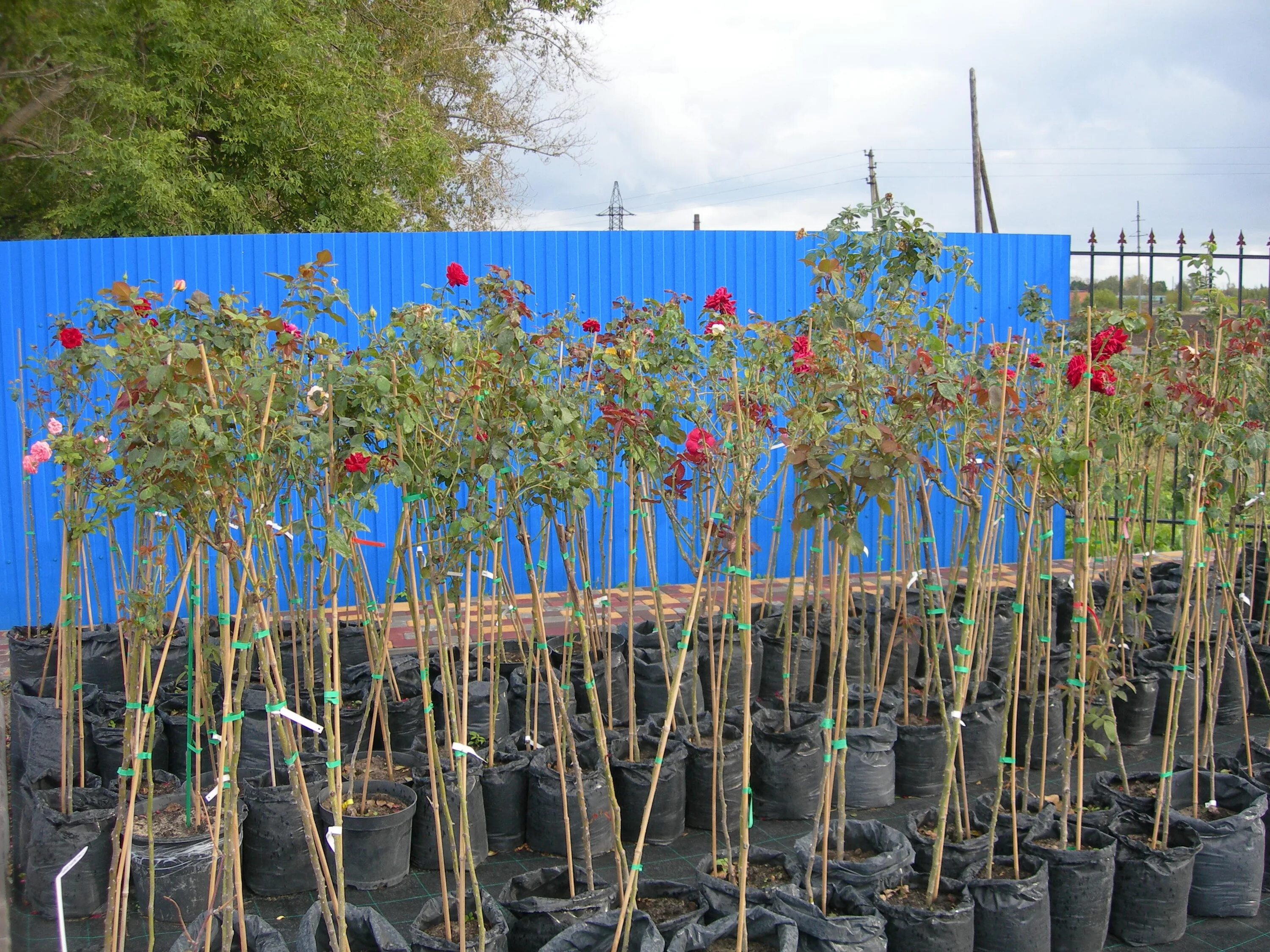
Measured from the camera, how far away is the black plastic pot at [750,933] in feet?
7.59

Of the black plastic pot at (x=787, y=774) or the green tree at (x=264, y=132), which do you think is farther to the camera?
the green tree at (x=264, y=132)

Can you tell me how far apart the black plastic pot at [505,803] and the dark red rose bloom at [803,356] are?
1.67m

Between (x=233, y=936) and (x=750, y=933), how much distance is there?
1.26 meters

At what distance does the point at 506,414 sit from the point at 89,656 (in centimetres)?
333

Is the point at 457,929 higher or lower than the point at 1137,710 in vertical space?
lower

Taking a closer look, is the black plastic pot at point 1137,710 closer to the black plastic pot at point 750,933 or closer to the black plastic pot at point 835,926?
the black plastic pot at point 835,926

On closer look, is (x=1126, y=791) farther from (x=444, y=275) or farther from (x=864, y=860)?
(x=444, y=275)

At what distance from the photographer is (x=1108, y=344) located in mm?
2822

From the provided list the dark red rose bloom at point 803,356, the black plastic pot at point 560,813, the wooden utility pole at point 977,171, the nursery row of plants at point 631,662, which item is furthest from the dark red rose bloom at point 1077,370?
the wooden utility pole at point 977,171

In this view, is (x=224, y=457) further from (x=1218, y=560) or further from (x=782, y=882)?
(x=1218, y=560)

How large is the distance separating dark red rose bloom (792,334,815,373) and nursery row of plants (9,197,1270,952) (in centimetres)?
2

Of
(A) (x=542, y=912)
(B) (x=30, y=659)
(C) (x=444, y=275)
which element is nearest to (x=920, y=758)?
(A) (x=542, y=912)

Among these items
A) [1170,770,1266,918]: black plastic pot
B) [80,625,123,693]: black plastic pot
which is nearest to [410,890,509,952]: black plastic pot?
[1170,770,1266,918]: black plastic pot

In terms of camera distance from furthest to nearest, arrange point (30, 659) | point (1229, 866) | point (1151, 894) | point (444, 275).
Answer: point (444, 275) < point (30, 659) < point (1229, 866) < point (1151, 894)
